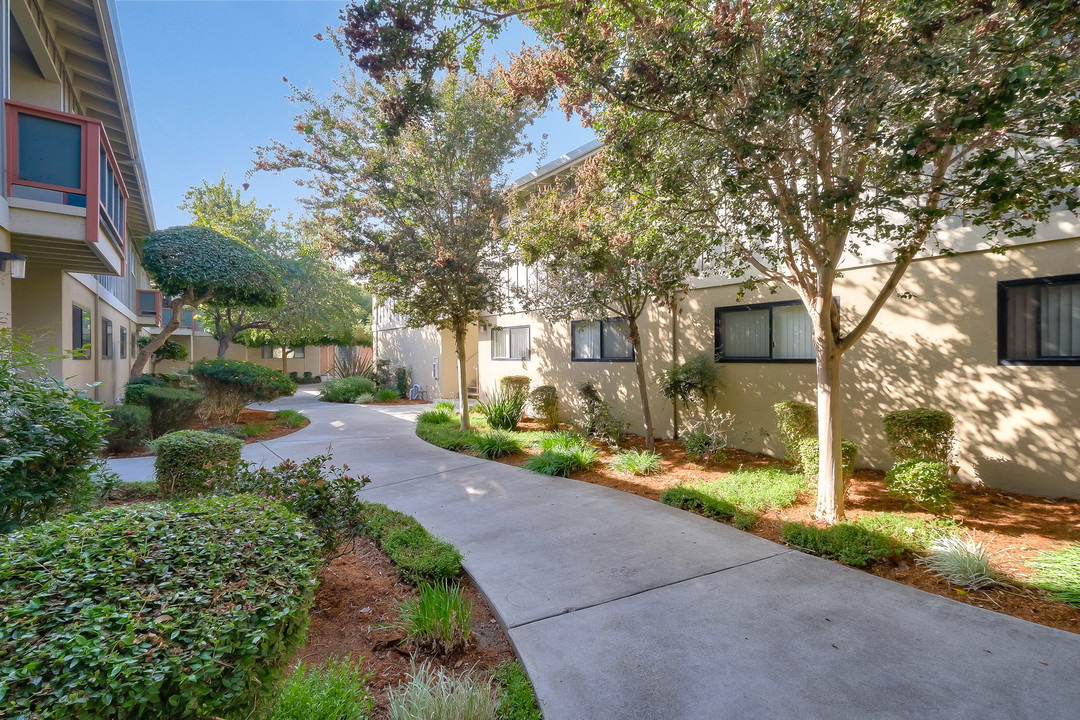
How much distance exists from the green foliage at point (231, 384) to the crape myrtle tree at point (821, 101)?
30.7ft

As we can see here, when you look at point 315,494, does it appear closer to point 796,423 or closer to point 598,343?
point 796,423

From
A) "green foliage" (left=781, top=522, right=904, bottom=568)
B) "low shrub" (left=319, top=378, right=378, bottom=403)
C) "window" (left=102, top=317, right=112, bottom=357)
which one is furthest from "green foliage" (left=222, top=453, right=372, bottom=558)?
"low shrub" (left=319, top=378, right=378, bottom=403)

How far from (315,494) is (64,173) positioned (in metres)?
6.04

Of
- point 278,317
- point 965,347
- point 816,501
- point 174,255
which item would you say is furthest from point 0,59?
point 278,317

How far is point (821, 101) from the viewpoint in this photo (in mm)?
4172

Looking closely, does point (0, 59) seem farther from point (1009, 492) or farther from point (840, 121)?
point (1009, 492)

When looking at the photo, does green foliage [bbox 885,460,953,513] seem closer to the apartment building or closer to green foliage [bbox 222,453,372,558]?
green foliage [bbox 222,453,372,558]

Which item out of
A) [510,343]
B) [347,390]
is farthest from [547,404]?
[347,390]

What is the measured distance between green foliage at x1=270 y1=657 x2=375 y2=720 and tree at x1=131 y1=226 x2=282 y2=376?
40.0 ft

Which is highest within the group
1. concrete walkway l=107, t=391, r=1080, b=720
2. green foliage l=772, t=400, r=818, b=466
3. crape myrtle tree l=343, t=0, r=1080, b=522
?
crape myrtle tree l=343, t=0, r=1080, b=522

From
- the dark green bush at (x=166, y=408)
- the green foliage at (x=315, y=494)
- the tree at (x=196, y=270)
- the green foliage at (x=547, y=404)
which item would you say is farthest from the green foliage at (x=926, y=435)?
the tree at (x=196, y=270)

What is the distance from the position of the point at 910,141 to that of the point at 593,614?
12.6ft

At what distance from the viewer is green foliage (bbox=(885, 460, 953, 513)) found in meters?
4.94

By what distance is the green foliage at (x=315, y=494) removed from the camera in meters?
4.02
